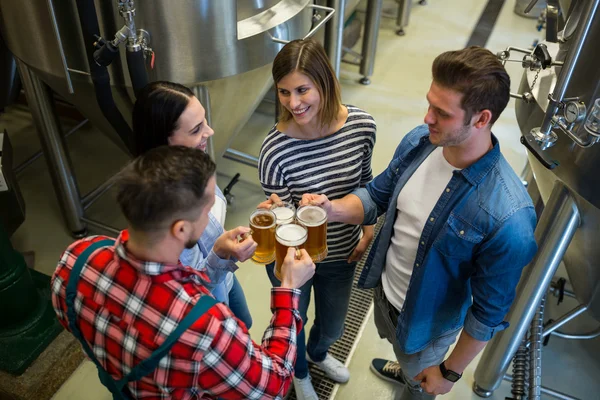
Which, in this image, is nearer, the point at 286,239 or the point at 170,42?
the point at 286,239

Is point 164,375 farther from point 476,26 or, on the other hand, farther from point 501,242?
point 476,26

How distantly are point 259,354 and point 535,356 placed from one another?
4.99 feet

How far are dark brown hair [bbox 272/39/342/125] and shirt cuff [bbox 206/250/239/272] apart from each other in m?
0.56

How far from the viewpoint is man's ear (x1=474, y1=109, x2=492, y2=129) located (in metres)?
1.36

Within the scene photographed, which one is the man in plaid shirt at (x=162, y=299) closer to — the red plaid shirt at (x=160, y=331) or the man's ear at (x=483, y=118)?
the red plaid shirt at (x=160, y=331)

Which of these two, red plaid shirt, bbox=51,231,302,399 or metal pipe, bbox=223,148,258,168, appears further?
metal pipe, bbox=223,148,258,168

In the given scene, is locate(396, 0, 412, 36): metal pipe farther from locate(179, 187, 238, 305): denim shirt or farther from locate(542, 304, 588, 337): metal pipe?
locate(179, 187, 238, 305): denim shirt

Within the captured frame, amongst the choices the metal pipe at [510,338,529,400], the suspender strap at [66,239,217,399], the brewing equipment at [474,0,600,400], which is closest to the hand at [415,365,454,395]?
the brewing equipment at [474,0,600,400]

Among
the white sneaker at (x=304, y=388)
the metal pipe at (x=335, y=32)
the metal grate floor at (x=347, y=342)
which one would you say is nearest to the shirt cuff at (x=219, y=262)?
the white sneaker at (x=304, y=388)

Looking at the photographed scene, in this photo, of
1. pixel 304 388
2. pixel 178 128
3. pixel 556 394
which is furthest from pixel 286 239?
pixel 556 394

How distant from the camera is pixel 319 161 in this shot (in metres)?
1.74

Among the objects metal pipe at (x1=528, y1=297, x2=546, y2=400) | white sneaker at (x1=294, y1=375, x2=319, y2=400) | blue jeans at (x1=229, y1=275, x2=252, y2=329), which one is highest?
blue jeans at (x1=229, y1=275, x2=252, y2=329)

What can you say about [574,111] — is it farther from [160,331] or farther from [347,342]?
[347,342]

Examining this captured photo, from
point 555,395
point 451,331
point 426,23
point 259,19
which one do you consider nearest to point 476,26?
point 426,23
